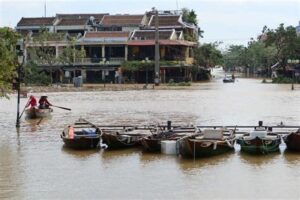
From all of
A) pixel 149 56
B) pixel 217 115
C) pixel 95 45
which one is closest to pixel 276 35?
pixel 149 56

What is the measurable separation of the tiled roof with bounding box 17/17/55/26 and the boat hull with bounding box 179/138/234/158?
64.6m

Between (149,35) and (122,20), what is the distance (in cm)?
622

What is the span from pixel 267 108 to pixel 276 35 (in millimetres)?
47237

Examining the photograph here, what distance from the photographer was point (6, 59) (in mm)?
25438

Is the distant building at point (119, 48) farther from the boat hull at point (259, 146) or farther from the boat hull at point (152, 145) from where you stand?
the boat hull at point (259, 146)

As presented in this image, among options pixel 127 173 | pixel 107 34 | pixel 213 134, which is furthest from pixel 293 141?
pixel 107 34

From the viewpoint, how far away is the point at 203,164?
18.6 metres

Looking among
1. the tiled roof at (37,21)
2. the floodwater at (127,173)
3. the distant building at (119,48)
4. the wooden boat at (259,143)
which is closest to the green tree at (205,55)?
the distant building at (119,48)

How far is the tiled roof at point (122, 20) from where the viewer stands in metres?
78.7

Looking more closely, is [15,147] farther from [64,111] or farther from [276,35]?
[276,35]

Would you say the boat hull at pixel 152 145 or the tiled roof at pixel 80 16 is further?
the tiled roof at pixel 80 16

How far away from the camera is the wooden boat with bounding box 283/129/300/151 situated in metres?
20.3

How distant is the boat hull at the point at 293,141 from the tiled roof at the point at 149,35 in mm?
53618

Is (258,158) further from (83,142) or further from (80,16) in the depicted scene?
(80,16)
